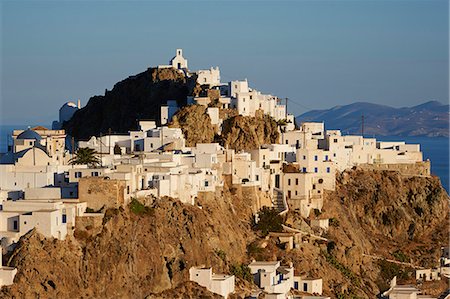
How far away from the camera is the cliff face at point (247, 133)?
312 ft

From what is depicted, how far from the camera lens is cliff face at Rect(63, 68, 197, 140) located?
350 ft

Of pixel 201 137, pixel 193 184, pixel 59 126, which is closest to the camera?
pixel 193 184

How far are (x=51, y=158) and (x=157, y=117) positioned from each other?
2174 cm

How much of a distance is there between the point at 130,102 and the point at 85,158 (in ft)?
90.3

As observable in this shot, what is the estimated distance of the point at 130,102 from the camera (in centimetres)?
11062

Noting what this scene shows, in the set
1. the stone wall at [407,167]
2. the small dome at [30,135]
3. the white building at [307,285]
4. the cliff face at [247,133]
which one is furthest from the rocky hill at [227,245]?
the small dome at [30,135]

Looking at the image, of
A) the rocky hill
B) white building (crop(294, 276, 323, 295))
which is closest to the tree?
the rocky hill

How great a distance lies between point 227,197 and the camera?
85.5m

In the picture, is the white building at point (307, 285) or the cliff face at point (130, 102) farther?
the cliff face at point (130, 102)

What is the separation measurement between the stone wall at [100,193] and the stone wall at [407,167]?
117ft

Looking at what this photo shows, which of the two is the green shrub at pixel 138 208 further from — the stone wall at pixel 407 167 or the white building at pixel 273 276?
the stone wall at pixel 407 167

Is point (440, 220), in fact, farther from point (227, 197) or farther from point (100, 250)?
point (100, 250)

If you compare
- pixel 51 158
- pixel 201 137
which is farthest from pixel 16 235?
pixel 201 137

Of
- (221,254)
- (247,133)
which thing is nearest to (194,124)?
(247,133)
